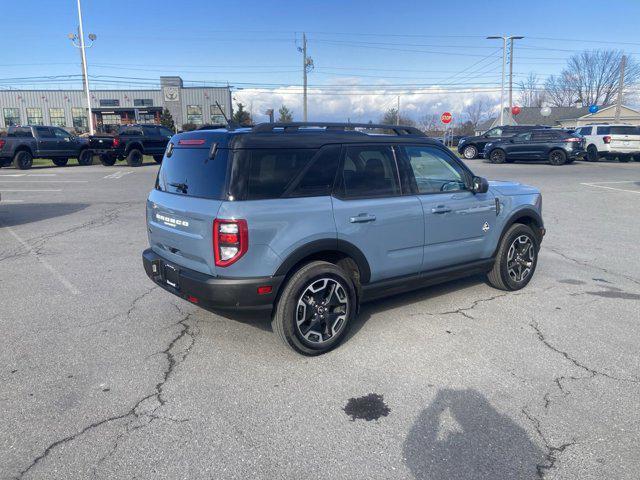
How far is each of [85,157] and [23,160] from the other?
2918mm

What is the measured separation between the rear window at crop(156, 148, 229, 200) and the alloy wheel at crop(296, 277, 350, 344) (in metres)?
1.06

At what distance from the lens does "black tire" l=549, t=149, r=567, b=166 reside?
76.9 feet

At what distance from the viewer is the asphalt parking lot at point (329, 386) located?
2.73m

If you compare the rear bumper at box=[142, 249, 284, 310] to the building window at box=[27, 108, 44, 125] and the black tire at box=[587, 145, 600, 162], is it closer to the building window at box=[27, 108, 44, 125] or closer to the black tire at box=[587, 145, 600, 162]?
the black tire at box=[587, 145, 600, 162]

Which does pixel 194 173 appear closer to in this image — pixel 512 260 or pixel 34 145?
pixel 512 260

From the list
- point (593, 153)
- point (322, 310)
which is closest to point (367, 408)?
point (322, 310)

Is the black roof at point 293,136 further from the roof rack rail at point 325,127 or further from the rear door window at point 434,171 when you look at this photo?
the rear door window at point 434,171

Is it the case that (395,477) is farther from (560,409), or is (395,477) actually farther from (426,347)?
(426,347)

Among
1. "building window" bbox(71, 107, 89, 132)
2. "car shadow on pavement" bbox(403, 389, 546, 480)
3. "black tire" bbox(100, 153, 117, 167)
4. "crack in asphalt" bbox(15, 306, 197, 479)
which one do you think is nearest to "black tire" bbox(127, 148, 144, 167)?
"black tire" bbox(100, 153, 117, 167)

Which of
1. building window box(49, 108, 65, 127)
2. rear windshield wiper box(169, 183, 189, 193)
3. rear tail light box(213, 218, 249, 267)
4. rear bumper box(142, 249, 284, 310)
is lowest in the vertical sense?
rear bumper box(142, 249, 284, 310)

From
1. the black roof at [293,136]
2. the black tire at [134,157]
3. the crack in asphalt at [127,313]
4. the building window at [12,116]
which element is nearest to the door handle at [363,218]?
the black roof at [293,136]

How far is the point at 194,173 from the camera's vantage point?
157 inches

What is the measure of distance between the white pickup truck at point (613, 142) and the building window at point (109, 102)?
63046 mm

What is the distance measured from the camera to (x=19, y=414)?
3.13 meters
